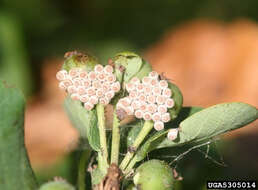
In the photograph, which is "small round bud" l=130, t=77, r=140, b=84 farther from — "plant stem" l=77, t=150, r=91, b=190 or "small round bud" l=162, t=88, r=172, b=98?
"plant stem" l=77, t=150, r=91, b=190

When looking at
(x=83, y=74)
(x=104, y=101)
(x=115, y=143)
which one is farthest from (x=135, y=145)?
(x=83, y=74)

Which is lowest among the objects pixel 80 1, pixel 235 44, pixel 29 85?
pixel 29 85

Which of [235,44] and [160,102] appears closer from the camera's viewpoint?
[160,102]

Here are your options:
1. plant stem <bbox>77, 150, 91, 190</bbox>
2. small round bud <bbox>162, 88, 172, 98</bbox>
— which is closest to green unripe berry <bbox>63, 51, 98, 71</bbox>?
small round bud <bbox>162, 88, 172, 98</bbox>

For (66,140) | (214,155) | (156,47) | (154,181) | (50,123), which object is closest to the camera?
(154,181)

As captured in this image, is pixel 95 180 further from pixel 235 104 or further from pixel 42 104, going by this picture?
pixel 42 104

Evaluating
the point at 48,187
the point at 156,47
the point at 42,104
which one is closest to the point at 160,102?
the point at 48,187

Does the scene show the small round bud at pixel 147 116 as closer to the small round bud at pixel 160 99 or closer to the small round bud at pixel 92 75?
the small round bud at pixel 160 99
